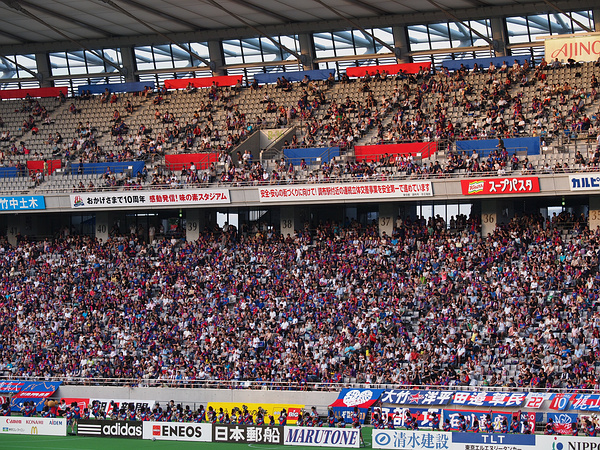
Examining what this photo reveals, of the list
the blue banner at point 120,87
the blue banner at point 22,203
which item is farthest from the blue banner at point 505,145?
the blue banner at point 120,87

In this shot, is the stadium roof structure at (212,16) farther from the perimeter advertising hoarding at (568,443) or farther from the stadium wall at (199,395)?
the perimeter advertising hoarding at (568,443)

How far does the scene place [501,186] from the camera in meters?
37.5

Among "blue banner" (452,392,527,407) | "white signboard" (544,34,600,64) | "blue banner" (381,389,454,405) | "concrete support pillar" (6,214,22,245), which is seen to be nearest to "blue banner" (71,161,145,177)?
"concrete support pillar" (6,214,22,245)

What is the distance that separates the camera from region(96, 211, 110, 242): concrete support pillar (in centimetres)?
4700

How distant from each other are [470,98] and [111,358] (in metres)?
21.9

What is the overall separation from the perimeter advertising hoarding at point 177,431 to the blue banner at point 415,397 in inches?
270

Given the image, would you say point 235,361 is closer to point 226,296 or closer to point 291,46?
point 226,296

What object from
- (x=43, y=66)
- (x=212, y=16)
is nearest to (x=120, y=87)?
(x=43, y=66)

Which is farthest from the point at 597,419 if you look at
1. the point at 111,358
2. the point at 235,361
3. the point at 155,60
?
the point at 155,60

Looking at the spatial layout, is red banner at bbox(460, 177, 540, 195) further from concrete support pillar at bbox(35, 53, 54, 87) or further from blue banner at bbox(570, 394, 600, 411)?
concrete support pillar at bbox(35, 53, 54, 87)

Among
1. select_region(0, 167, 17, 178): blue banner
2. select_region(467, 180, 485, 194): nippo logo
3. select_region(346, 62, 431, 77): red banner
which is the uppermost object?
select_region(346, 62, 431, 77): red banner

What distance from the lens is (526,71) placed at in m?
45.9

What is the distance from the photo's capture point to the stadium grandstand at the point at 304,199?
34875mm

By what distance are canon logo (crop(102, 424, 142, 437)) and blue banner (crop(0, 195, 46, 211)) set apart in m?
17.8
